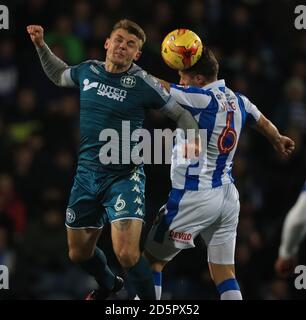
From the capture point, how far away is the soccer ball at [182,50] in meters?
7.13

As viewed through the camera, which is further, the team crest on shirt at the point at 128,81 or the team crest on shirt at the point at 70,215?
the team crest on shirt at the point at 70,215

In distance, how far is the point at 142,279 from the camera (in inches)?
274

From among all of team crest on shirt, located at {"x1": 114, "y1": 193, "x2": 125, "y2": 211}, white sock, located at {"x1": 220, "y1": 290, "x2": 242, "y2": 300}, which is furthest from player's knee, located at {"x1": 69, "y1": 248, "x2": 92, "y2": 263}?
white sock, located at {"x1": 220, "y1": 290, "x2": 242, "y2": 300}

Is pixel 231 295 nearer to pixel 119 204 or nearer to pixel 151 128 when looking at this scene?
pixel 119 204

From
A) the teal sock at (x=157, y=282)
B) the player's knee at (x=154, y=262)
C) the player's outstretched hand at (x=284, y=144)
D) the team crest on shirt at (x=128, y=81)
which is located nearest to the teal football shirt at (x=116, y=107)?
the team crest on shirt at (x=128, y=81)

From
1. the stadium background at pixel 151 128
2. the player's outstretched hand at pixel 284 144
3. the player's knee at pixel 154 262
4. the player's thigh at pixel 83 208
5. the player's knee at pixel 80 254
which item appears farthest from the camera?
the stadium background at pixel 151 128

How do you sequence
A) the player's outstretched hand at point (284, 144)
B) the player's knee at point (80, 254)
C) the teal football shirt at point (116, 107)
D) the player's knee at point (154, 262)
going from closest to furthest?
the teal football shirt at point (116, 107) < the player's knee at point (80, 254) < the player's knee at point (154, 262) < the player's outstretched hand at point (284, 144)

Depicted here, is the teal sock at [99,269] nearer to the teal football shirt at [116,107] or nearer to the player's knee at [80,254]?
the player's knee at [80,254]

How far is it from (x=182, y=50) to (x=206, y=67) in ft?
0.79

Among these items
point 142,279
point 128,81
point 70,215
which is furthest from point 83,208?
point 128,81

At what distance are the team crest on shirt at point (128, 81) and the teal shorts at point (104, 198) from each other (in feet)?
1.98

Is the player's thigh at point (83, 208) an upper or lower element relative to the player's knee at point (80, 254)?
upper

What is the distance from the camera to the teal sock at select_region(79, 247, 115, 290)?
7.31 m
